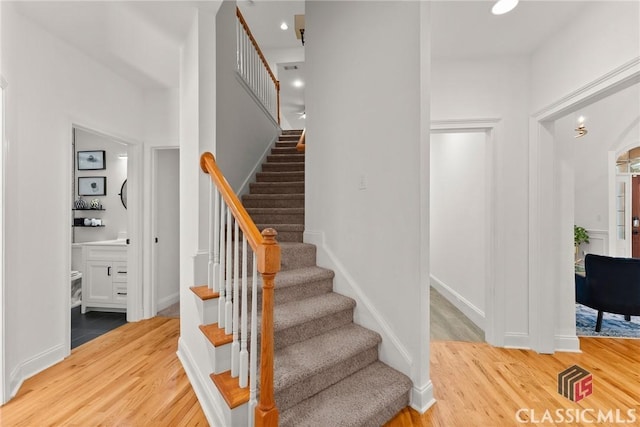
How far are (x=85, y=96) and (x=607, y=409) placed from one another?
4910 mm

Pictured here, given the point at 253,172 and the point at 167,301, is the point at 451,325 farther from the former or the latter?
the point at 167,301

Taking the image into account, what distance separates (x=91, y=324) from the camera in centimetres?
341

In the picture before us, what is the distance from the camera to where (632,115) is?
464cm

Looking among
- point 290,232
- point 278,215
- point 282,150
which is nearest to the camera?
point 290,232

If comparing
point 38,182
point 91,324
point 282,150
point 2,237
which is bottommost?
point 91,324

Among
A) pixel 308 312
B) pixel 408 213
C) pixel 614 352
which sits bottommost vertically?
pixel 614 352

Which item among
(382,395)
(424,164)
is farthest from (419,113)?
(382,395)

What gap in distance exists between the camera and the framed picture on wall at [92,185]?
4.49 metres

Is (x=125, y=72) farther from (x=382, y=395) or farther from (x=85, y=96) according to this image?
(x=382, y=395)

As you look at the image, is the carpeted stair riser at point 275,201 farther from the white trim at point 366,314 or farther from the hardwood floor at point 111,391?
the hardwood floor at point 111,391

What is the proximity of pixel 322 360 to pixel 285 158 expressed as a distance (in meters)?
3.13

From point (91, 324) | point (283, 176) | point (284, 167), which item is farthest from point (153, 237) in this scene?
point (284, 167)

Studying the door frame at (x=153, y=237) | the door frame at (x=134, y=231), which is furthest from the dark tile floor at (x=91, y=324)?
the door frame at (x=153, y=237)

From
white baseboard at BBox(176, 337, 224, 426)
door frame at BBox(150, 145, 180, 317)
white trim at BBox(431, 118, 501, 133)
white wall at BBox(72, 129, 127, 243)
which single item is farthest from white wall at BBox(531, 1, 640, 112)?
white wall at BBox(72, 129, 127, 243)
